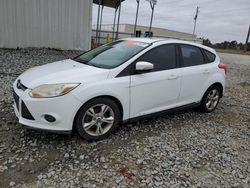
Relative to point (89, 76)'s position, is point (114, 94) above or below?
below

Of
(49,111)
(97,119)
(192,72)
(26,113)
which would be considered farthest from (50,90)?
(192,72)

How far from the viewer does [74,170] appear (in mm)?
2645

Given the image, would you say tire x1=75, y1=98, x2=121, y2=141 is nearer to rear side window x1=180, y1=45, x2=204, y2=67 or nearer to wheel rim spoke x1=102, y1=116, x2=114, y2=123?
wheel rim spoke x1=102, y1=116, x2=114, y2=123

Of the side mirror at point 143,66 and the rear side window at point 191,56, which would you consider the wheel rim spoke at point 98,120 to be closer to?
the side mirror at point 143,66

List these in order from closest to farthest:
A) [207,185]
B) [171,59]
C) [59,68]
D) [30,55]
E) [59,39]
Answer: [207,185], [59,68], [171,59], [30,55], [59,39]

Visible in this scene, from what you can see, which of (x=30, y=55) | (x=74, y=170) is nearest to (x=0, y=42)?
(x=30, y=55)

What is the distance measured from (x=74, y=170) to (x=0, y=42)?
28.7 feet

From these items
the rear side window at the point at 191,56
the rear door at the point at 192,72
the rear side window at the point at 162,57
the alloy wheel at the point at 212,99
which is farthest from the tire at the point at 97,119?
the alloy wheel at the point at 212,99

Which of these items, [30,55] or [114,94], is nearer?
[114,94]

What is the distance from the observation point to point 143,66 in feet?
11.1

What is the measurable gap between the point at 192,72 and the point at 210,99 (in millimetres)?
950

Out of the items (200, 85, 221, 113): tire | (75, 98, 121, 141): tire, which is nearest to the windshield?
(75, 98, 121, 141): tire

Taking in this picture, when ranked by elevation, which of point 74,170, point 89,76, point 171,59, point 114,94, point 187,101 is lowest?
point 74,170

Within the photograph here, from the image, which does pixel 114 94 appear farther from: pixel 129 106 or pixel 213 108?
pixel 213 108
